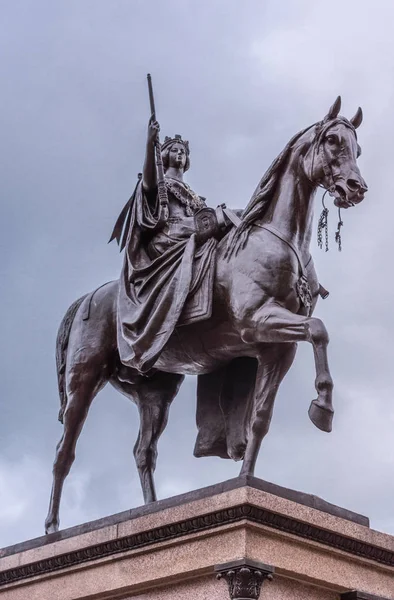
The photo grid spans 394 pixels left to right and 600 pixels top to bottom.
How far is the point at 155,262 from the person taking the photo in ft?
39.9

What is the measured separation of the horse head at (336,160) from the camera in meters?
10.8

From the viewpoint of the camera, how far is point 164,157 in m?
13.5

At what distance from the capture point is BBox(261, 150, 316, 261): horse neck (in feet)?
37.1

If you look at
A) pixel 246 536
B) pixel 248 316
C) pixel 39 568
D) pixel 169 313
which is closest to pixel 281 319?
pixel 248 316

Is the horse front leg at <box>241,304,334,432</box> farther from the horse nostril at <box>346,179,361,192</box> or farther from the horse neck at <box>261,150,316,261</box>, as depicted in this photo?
the horse nostril at <box>346,179,361,192</box>

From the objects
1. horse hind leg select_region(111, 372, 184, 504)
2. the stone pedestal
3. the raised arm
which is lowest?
the stone pedestal

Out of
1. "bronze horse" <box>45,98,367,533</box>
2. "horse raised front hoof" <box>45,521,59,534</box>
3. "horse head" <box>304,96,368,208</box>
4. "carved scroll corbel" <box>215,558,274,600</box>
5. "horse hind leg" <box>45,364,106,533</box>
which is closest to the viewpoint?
"carved scroll corbel" <box>215,558,274,600</box>

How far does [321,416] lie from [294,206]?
240 cm

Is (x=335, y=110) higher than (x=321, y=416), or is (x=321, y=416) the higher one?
(x=335, y=110)

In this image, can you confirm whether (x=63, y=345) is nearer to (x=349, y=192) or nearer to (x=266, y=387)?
(x=266, y=387)

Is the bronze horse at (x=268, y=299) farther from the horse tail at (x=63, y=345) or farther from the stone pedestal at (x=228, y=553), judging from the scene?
the stone pedestal at (x=228, y=553)

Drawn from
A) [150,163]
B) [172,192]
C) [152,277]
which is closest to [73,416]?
[152,277]

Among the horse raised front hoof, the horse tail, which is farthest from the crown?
the horse raised front hoof

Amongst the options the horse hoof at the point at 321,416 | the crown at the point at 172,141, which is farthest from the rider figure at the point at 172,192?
the horse hoof at the point at 321,416
